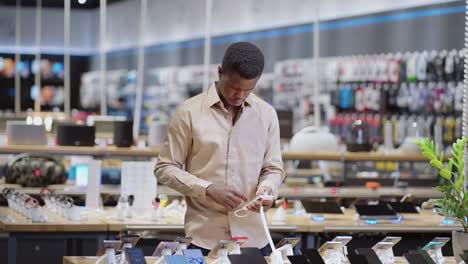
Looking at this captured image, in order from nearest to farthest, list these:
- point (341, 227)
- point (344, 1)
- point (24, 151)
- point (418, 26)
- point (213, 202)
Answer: point (213, 202) → point (341, 227) → point (24, 151) → point (418, 26) → point (344, 1)

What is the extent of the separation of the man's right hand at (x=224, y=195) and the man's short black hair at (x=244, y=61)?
473 millimetres

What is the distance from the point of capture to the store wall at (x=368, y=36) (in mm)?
15094

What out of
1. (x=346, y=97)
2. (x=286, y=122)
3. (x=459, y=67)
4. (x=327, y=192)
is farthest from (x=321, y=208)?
(x=346, y=97)

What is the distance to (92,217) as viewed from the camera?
7.52m

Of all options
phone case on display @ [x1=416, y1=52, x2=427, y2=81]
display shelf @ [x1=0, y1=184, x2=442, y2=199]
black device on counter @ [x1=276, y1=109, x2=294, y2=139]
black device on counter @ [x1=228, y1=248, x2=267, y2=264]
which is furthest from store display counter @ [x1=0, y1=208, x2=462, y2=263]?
phone case on display @ [x1=416, y1=52, x2=427, y2=81]

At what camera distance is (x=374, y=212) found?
7801mm

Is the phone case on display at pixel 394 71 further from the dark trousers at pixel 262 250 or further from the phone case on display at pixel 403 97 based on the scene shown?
the dark trousers at pixel 262 250

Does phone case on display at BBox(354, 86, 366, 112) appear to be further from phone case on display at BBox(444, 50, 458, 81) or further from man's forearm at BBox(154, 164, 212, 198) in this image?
man's forearm at BBox(154, 164, 212, 198)

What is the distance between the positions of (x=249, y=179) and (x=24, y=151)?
5133 mm

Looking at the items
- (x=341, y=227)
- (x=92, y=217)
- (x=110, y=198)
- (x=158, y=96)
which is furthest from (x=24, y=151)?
(x=158, y=96)

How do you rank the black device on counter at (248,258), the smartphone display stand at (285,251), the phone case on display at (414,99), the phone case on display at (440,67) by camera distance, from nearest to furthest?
the black device on counter at (248,258)
the smartphone display stand at (285,251)
the phone case on display at (440,67)
the phone case on display at (414,99)

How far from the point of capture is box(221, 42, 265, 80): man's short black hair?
4.89 metres

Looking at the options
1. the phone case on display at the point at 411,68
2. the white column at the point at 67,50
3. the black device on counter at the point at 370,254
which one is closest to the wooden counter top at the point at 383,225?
the black device on counter at the point at 370,254

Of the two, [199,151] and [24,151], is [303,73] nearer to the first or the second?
[24,151]
